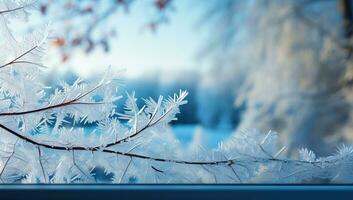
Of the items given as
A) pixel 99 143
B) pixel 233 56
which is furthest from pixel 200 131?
pixel 99 143

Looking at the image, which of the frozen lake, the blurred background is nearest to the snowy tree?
the blurred background

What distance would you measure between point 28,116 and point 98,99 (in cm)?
7

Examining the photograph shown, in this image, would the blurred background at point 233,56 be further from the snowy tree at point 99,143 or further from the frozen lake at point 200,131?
the snowy tree at point 99,143

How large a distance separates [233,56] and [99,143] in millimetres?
2171

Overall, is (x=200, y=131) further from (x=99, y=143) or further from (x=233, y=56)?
(x=99, y=143)

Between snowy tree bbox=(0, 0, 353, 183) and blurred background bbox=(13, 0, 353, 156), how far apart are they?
1.77m

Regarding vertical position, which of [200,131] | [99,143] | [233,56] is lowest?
[99,143]

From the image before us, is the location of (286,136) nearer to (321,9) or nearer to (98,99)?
(321,9)

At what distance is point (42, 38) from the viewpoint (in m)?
0.40

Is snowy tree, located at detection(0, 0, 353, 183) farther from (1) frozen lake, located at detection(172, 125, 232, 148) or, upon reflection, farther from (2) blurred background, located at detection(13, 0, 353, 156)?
(1) frozen lake, located at detection(172, 125, 232, 148)

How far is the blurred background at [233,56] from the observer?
2.31m

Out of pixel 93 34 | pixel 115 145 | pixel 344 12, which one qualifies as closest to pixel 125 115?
pixel 115 145

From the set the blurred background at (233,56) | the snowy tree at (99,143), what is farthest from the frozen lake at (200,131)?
the snowy tree at (99,143)

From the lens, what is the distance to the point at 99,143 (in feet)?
1.40
